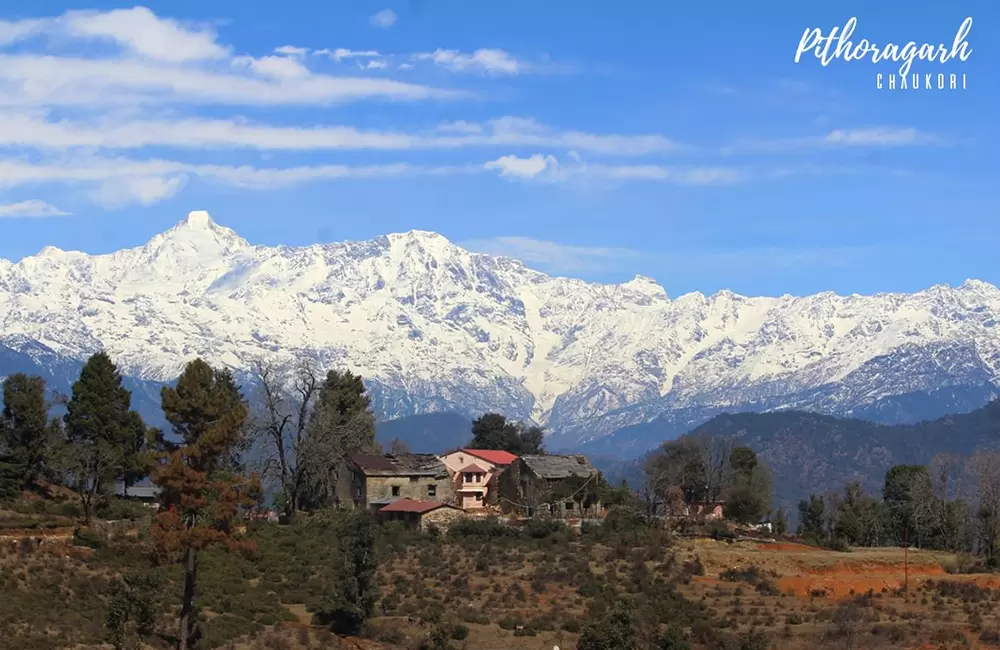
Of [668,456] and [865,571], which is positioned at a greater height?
[668,456]

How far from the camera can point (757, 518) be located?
445 ft

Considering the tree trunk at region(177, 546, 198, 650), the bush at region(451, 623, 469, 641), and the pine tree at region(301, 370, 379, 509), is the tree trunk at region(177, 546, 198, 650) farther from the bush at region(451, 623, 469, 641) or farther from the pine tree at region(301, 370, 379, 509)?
the pine tree at region(301, 370, 379, 509)

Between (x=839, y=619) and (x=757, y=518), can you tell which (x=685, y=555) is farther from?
(x=757, y=518)

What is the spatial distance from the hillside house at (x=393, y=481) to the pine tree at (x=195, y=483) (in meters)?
62.5

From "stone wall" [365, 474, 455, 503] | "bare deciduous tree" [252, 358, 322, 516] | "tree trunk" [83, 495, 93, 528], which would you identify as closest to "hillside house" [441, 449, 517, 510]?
"stone wall" [365, 474, 455, 503]

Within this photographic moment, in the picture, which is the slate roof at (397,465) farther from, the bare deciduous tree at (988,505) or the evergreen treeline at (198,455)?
the bare deciduous tree at (988,505)

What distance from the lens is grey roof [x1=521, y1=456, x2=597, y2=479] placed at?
130 m

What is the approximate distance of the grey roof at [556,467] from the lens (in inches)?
5128

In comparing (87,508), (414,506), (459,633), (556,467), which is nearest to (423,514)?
(414,506)

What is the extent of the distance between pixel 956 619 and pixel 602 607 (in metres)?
16.8

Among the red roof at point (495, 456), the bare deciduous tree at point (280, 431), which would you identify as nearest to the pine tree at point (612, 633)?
the bare deciduous tree at point (280, 431)

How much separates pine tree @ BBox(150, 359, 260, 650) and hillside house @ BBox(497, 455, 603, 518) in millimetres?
62839

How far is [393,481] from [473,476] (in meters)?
12.9

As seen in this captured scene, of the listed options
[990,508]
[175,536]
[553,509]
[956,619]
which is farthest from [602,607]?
[990,508]
